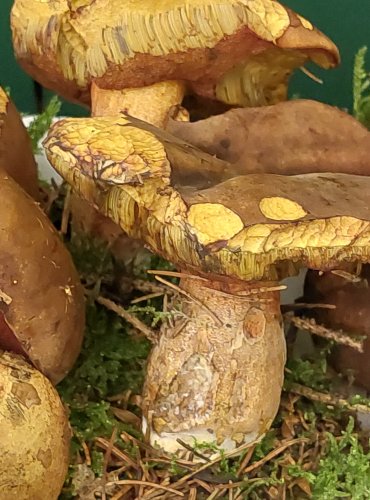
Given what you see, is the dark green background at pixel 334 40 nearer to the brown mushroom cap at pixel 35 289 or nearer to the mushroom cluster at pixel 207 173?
the mushroom cluster at pixel 207 173

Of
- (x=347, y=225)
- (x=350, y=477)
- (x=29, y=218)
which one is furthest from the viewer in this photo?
(x=350, y=477)

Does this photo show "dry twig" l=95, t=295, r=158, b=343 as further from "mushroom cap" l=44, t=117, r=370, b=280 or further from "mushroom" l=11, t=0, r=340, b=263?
"mushroom cap" l=44, t=117, r=370, b=280

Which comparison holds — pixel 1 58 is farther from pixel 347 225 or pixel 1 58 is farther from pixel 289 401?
Answer: pixel 347 225

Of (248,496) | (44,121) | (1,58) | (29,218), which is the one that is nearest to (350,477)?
(248,496)

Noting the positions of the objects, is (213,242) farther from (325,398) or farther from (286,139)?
(325,398)

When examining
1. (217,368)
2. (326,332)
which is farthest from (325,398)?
(217,368)
